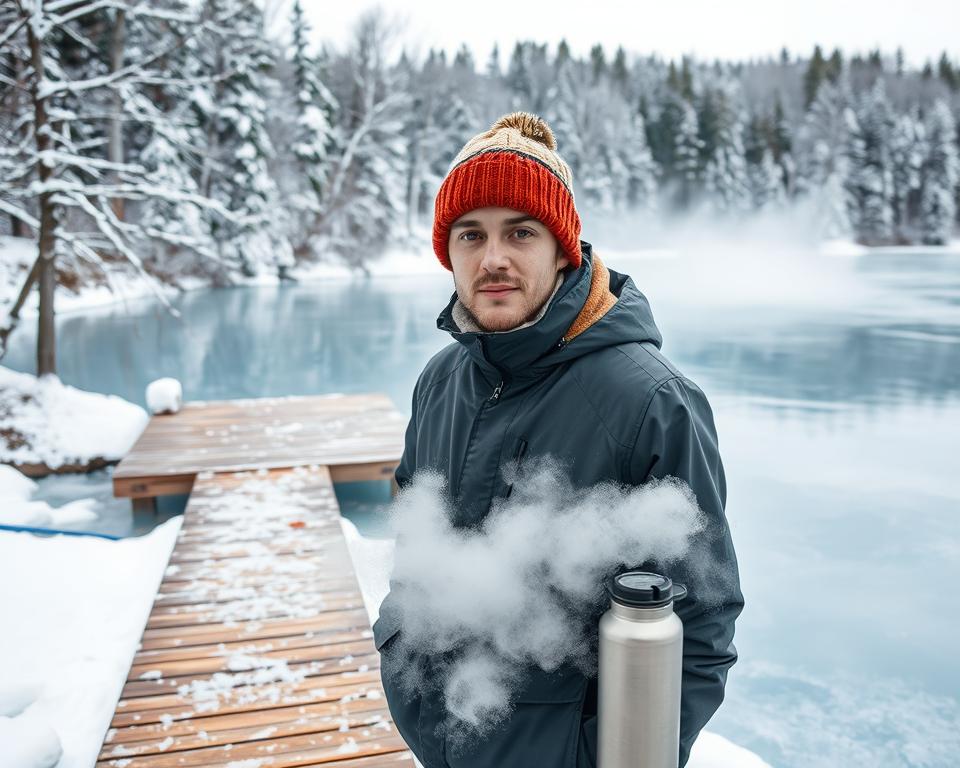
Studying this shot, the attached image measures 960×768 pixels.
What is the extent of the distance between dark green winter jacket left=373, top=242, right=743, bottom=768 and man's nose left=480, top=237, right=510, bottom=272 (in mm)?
122

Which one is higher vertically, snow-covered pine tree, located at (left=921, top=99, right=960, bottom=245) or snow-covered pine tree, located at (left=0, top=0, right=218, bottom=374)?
snow-covered pine tree, located at (left=921, top=99, right=960, bottom=245)

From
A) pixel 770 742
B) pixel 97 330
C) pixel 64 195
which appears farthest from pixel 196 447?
pixel 97 330

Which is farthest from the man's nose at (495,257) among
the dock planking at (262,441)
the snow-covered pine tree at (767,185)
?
the snow-covered pine tree at (767,185)

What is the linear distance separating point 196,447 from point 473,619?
17.2 ft

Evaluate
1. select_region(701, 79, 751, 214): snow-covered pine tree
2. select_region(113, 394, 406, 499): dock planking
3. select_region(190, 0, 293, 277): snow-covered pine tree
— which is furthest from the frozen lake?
select_region(701, 79, 751, 214): snow-covered pine tree

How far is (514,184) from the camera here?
143 cm

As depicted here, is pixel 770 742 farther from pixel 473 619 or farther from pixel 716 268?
pixel 716 268

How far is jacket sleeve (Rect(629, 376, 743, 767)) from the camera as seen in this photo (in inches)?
48.6

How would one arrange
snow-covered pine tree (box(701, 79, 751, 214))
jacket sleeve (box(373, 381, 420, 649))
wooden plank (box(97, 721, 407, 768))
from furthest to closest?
snow-covered pine tree (box(701, 79, 751, 214)) < wooden plank (box(97, 721, 407, 768)) < jacket sleeve (box(373, 381, 420, 649))

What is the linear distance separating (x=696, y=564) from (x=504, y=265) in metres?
0.64

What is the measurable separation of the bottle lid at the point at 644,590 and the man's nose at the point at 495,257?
611mm

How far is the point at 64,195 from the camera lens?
717cm

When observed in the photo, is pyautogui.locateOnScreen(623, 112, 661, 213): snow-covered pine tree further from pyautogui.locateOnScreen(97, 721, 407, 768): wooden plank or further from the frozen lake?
pyautogui.locateOnScreen(97, 721, 407, 768): wooden plank

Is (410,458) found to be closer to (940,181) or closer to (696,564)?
(696,564)
